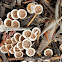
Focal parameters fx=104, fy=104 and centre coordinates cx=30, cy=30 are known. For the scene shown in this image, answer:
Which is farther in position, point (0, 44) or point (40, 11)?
point (0, 44)

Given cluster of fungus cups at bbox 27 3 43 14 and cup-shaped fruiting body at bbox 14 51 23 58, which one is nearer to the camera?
cluster of fungus cups at bbox 27 3 43 14

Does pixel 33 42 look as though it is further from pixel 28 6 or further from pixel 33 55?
pixel 28 6

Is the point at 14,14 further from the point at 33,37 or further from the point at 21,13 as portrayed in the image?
the point at 33,37

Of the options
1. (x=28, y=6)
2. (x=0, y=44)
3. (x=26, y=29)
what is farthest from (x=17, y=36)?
(x=28, y=6)

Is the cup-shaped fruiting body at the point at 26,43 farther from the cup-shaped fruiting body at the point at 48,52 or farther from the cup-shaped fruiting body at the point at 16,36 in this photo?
the cup-shaped fruiting body at the point at 48,52

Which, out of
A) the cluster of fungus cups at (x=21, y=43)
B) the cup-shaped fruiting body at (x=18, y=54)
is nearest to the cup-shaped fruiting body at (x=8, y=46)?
the cluster of fungus cups at (x=21, y=43)

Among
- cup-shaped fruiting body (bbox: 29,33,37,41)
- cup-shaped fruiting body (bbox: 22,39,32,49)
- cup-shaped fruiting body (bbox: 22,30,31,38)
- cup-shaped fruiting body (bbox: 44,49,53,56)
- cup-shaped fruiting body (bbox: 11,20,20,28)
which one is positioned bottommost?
cup-shaped fruiting body (bbox: 44,49,53,56)

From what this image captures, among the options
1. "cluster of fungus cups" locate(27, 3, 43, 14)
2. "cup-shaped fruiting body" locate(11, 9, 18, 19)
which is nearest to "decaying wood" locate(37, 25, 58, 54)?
"cluster of fungus cups" locate(27, 3, 43, 14)

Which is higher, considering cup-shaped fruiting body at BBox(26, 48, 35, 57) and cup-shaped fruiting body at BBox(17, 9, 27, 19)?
cup-shaped fruiting body at BBox(17, 9, 27, 19)

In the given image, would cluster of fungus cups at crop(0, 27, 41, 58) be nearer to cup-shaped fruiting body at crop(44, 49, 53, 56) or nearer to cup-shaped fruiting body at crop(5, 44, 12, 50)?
cup-shaped fruiting body at crop(5, 44, 12, 50)
